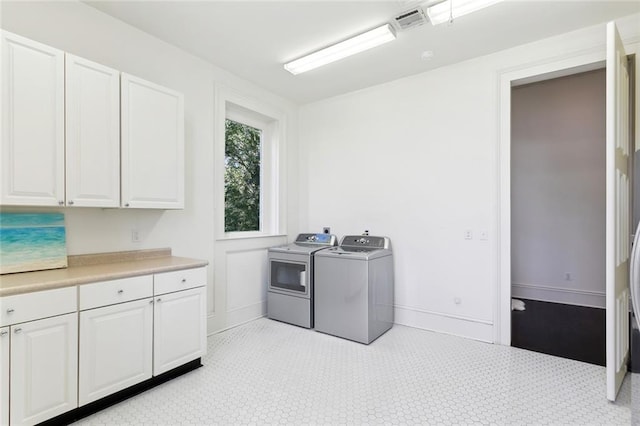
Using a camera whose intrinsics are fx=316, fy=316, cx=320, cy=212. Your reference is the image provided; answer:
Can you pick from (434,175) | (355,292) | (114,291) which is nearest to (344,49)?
(434,175)

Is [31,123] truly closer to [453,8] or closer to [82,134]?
[82,134]

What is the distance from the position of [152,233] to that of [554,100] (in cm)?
539

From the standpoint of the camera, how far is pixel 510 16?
2533mm

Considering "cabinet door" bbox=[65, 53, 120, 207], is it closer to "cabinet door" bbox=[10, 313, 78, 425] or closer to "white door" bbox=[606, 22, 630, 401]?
"cabinet door" bbox=[10, 313, 78, 425]

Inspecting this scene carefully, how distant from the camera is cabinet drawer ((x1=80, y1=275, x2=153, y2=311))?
1947 millimetres

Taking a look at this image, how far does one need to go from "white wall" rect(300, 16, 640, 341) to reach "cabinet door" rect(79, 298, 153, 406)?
2.57 m

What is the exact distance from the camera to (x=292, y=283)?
370cm

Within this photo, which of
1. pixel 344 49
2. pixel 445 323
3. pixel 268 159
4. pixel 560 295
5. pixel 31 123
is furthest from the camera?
pixel 560 295

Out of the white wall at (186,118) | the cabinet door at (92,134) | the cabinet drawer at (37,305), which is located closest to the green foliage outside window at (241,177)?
the white wall at (186,118)

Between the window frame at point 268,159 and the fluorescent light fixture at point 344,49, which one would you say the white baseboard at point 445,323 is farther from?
the fluorescent light fixture at point 344,49

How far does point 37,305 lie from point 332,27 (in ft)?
9.26

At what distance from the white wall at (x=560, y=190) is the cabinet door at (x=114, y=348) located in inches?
194

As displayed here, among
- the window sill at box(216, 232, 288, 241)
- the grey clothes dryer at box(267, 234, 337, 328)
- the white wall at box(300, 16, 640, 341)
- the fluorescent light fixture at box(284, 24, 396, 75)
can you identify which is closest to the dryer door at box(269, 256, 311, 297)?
the grey clothes dryer at box(267, 234, 337, 328)

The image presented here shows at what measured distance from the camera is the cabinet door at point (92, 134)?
2.11 meters
